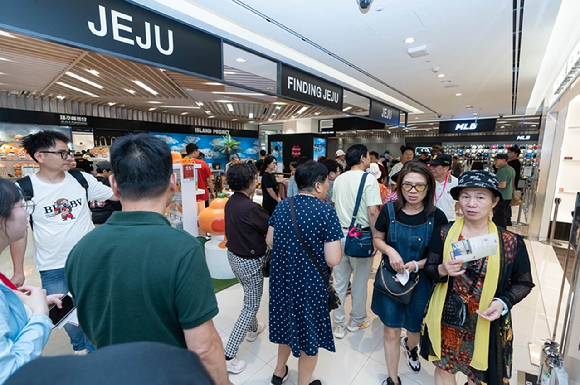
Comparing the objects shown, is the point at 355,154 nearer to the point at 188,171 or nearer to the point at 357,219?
the point at 357,219

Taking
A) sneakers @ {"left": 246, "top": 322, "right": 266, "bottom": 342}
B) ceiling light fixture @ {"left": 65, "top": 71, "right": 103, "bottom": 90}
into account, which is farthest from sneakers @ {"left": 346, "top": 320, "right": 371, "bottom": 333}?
ceiling light fixture @ {"left": 65, "top": 71, "right": 103, "bottom": 90}

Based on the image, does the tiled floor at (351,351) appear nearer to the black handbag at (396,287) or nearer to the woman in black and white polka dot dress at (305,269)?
the woman in black and white polka dot dress at (305,269)

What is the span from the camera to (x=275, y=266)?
1.81 meters

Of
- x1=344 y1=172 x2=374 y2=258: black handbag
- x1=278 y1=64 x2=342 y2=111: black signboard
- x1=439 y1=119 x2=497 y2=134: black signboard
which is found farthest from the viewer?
x1=439 y1=119 x2=497 y2=134: black signboard

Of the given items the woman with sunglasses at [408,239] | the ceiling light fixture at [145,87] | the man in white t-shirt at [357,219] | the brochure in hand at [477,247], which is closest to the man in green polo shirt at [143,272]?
the brochure in hand at [477,247]

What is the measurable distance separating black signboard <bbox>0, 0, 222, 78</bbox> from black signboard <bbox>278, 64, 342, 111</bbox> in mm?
1188

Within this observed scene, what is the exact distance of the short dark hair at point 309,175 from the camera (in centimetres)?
175

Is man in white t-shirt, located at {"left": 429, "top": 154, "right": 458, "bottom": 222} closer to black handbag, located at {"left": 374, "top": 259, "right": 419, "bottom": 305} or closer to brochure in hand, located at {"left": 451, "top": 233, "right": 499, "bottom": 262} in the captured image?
black handbag, located at {"left": 374, "top": 259, "right": 419, "bottom": 305}

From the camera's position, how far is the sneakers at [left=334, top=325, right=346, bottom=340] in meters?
2.59

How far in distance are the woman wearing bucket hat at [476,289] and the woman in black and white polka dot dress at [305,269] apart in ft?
2.06

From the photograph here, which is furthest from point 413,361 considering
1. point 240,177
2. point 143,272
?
point 143,272

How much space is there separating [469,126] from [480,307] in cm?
922

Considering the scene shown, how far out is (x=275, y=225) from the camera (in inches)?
70.8

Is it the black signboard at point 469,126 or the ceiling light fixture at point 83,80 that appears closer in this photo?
the ceiling light fixture at point 83,80
